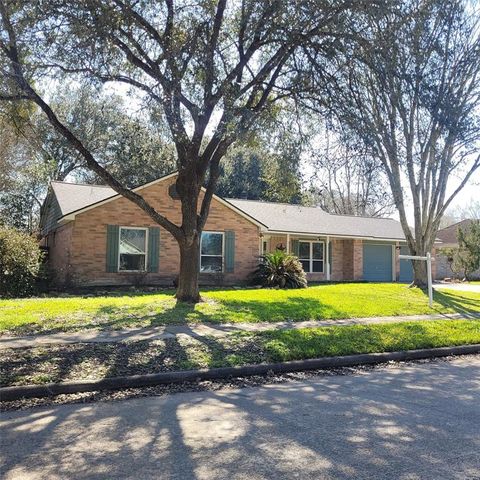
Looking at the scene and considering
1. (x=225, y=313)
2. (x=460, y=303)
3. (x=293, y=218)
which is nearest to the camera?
(x=225, y=313)

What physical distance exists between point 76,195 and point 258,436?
755 inches

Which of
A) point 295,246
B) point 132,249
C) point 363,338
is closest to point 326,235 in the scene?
point 295,246

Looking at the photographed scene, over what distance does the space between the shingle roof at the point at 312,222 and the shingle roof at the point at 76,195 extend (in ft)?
21.2

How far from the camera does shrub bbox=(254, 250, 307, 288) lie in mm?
20250

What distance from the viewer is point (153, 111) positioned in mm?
12773

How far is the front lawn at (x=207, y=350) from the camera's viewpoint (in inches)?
267

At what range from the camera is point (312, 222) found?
26.8 m

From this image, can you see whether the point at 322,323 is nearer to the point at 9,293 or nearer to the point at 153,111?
the point at 153,111

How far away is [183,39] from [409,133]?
7.49 metres

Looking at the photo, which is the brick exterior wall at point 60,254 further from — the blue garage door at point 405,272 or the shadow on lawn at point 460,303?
the blue garage door at point 405,272

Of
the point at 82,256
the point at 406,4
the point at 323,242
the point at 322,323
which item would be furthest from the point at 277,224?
the point at 406,4

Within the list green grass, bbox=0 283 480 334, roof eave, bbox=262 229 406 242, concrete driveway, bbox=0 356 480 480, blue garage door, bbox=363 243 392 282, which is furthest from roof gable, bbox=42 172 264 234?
concrete driveway, bbox=0 356 480 480

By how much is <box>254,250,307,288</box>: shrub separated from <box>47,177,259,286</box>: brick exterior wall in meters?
1.16

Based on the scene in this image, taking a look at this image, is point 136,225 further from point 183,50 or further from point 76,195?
point 183,50
